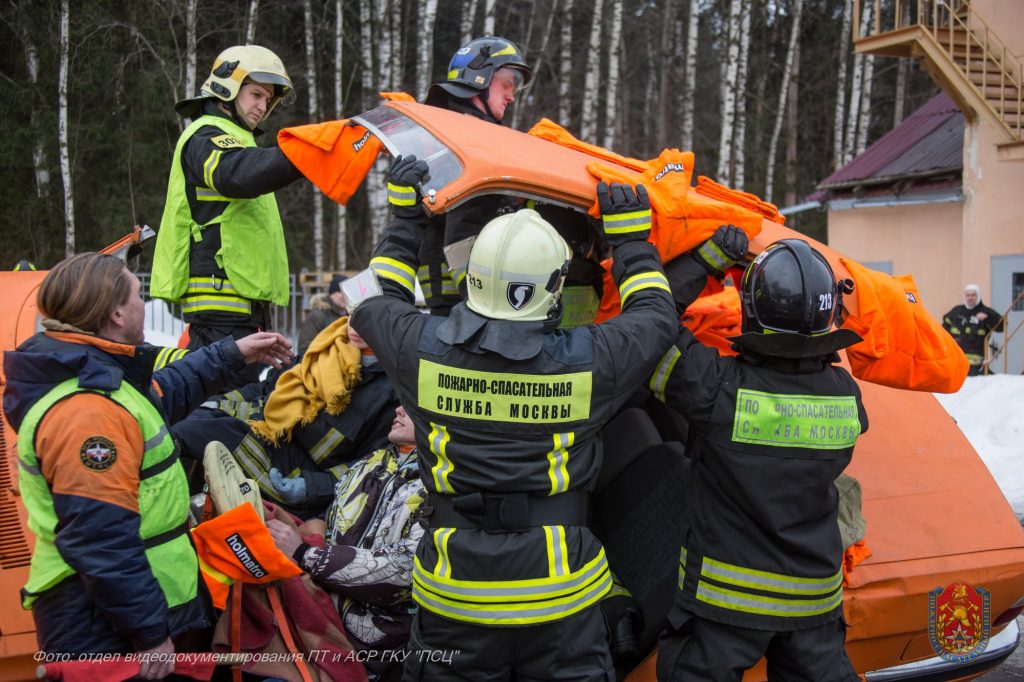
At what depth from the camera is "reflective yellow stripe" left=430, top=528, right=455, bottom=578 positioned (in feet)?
8.50

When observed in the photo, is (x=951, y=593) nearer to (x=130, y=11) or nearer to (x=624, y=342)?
(x=624, y=342)

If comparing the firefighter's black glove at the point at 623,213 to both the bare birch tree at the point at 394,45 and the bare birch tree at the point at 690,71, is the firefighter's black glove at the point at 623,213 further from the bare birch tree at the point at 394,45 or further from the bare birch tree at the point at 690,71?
the bare birch tree at the point at 690,71

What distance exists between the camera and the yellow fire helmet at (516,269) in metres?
2.52

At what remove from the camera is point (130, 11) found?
1828 cm

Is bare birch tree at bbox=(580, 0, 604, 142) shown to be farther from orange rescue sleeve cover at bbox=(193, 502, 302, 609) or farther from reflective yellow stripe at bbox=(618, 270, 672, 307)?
orange rescue sleeve cover at bbox=(193, 502, 302, 609)

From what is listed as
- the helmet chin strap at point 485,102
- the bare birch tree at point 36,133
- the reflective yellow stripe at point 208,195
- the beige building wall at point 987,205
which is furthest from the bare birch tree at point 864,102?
the reflective yellow stripe at point 208,195

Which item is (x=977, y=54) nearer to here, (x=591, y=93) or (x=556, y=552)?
(x=591, y=93)

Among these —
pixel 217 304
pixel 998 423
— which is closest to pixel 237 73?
pixel 217 304

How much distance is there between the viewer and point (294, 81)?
2102 cm

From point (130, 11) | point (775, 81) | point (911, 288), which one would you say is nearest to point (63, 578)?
point (911, 288)

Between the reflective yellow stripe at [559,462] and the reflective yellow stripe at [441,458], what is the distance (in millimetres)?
299

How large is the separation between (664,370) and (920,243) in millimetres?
15644

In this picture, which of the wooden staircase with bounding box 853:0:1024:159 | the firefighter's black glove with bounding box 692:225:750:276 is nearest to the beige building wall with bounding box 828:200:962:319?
the wooden staircase with bounding box 853:0:1024:159

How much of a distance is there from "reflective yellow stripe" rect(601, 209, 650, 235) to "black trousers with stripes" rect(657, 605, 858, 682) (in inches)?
50.6
